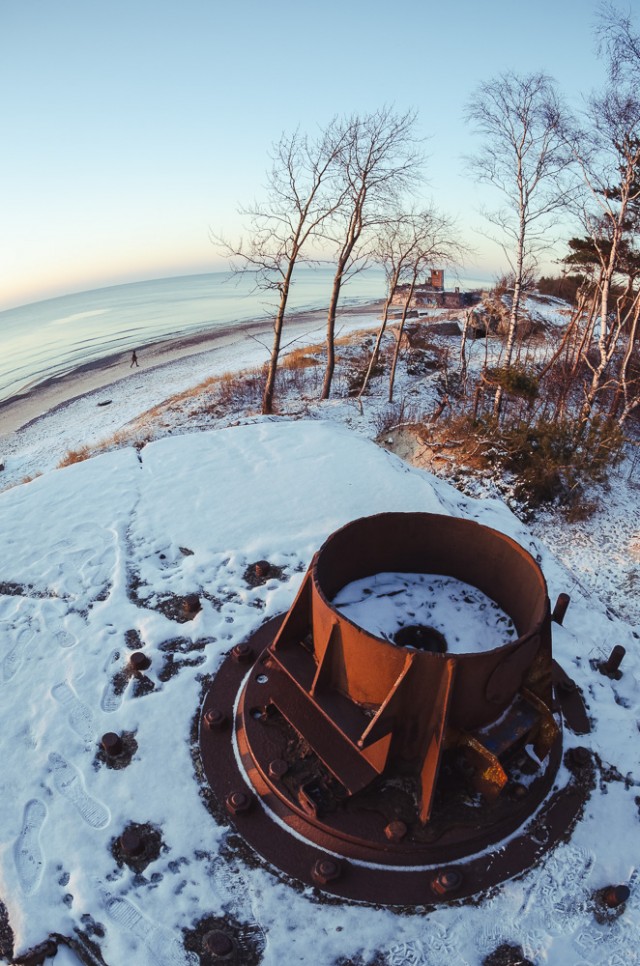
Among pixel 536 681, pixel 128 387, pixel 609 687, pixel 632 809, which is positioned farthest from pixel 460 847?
pixel 128 387

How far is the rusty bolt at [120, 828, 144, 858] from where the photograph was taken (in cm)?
265

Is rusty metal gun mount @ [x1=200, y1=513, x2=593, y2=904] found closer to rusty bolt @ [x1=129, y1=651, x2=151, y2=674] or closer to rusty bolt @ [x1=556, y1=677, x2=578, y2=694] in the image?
rusty bolt @ [x1=556, y1=677, x2=578, y2=694]

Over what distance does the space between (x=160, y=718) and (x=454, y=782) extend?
1876 millimetres

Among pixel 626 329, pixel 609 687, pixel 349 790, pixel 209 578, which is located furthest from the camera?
pixel 626 329

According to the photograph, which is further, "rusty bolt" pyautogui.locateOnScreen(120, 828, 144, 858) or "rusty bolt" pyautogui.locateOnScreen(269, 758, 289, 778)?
"rusty bolt" pyautogui.locateOnScreen(269, 758, 289, 778)

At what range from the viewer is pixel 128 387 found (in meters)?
28.8

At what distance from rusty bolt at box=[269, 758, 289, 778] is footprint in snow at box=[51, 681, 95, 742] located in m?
1.29

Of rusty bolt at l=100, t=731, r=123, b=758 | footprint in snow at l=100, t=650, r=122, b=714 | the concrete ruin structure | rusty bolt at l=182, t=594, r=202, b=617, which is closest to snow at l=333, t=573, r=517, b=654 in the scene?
rusty bolt at l=182, t=594, r=202, b=617

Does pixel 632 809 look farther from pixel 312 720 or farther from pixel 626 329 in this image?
pixel 626 329

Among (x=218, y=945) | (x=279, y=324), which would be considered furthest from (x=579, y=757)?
(x=279, y=324)

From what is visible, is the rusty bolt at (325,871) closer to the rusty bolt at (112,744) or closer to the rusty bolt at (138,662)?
the rusty bolt at (112,744)

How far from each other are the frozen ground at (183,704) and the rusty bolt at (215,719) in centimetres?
16

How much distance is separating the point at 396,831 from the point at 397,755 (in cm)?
34

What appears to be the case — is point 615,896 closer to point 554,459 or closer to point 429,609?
point 429,609
